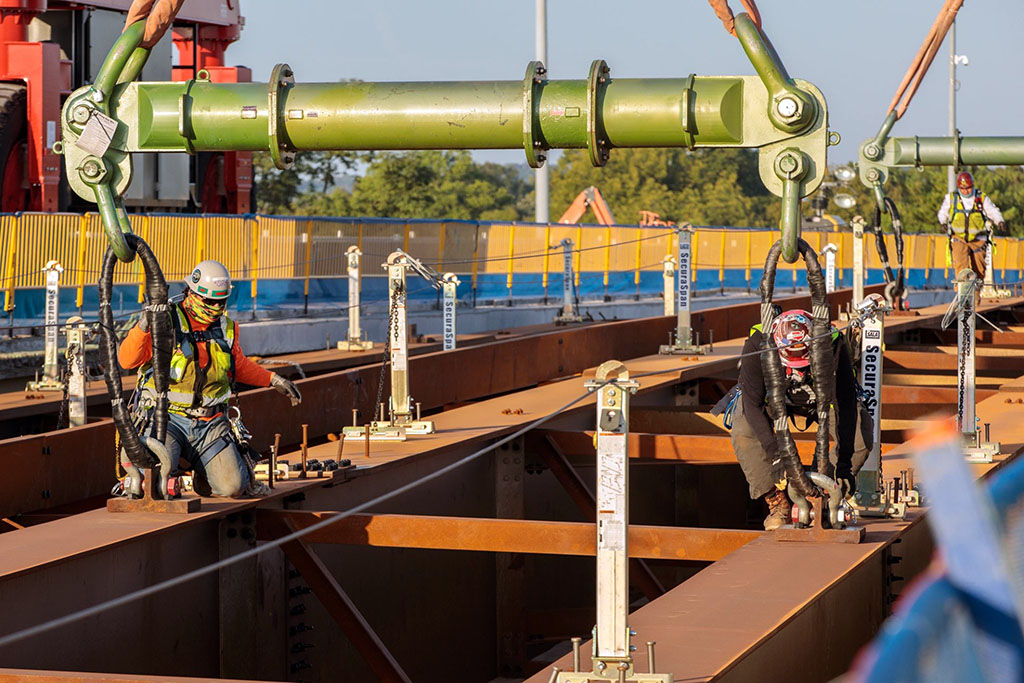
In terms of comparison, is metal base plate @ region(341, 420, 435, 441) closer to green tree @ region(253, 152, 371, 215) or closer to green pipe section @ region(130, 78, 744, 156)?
green pipe section @ region(130, 78, 744, 156)

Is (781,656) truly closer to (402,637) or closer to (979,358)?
(402,637)

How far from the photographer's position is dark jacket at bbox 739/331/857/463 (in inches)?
298

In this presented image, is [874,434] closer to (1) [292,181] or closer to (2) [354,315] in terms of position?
(2) [354,315]

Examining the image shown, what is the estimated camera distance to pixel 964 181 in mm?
17844

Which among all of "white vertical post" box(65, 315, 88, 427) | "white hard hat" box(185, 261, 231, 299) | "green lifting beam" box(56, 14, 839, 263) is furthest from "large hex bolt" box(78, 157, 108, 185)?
"white vertical post" box(65, 315, 88, 427)

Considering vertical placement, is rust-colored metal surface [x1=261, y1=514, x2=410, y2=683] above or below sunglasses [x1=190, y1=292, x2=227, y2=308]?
below

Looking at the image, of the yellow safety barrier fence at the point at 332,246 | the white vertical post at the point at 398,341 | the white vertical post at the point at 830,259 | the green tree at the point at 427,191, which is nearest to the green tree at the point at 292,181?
the green tree at the point at 427,191

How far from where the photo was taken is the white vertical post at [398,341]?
34.0ft

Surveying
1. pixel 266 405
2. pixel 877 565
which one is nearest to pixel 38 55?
pixel 266 405

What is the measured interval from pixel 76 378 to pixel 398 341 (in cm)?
285

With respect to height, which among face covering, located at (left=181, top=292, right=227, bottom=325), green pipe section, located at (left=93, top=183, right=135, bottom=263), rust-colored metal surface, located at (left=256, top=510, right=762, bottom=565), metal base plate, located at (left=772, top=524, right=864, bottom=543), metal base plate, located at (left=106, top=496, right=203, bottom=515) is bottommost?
rust-colored metal surface, located at (left=256, top=510, right=762, bottom=565)

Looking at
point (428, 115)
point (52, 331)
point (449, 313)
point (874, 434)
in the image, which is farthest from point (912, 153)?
point (428, 115)

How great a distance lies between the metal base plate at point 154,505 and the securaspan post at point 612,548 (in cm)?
311

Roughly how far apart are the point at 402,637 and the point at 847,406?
12.1ft
